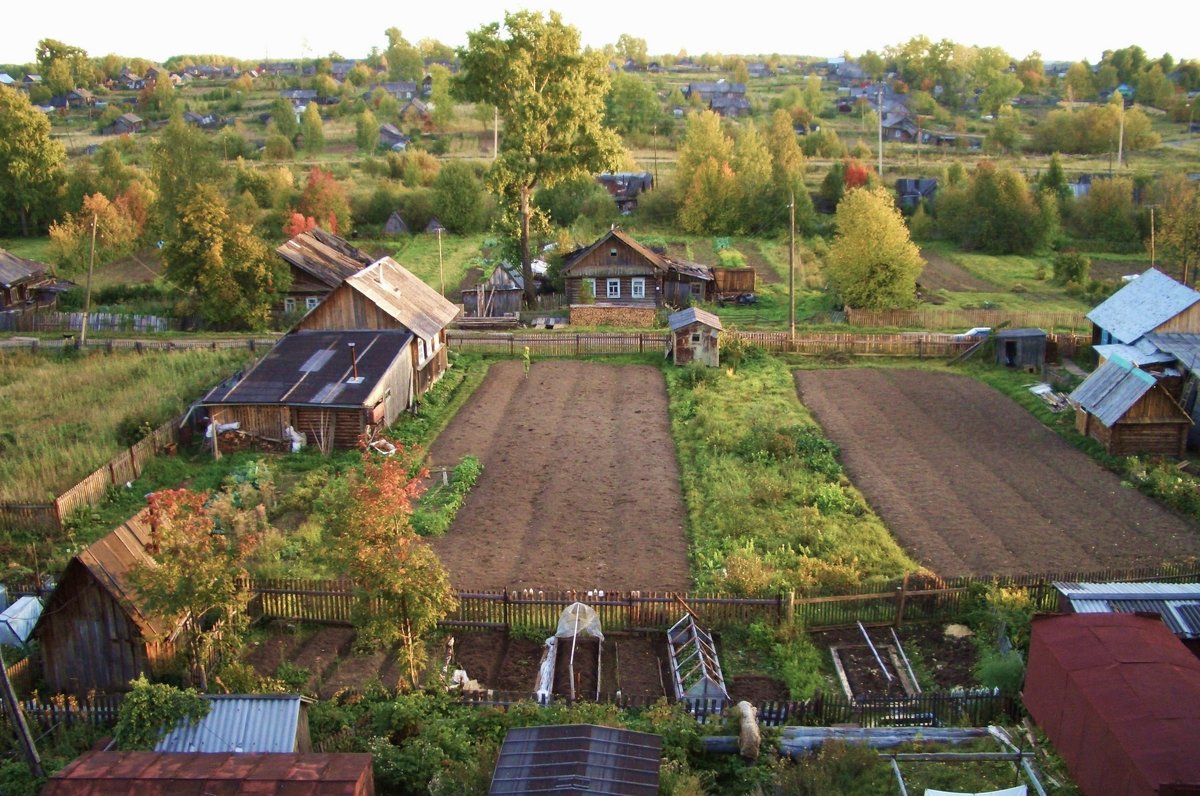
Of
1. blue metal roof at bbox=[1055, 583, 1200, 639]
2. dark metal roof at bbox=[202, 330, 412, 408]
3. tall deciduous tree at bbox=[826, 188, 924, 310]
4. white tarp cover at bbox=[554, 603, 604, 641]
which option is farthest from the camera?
tall deciduous tree at bbox=[826, 188, 924, 310]

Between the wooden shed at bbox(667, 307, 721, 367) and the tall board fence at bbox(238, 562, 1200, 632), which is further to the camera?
the wooden shed at bbox(667, 307, 721, 367)

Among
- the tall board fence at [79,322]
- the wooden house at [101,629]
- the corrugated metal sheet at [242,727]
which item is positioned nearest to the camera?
the corrugated metal sheet at [242,727]

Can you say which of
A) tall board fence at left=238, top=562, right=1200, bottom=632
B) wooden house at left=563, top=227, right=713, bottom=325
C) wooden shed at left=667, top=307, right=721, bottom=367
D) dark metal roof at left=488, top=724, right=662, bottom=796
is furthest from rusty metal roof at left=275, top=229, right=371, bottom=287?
dark metal roof at left=488, top=724, right=662, bottom=796

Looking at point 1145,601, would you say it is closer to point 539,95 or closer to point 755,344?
point 755,344

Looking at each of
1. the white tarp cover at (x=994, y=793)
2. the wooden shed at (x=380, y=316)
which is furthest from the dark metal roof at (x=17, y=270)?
the white tarp cover at (x=994, y=793)

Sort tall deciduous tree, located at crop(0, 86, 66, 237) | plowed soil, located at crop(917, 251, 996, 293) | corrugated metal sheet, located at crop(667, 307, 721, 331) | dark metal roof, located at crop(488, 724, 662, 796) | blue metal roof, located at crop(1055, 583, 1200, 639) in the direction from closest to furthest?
dark metal roof, located at crop(488, 724, 662, 796) < blue metal roof, located at crop(1055, 583, 1200, 639) < corrugated metal sheet, located at crop(667, 307, 721, 331) < plowed soil, located at crop(917, 251, 996, 293) < tall deciduous tree, located at crop(0, 86, 66, 237)

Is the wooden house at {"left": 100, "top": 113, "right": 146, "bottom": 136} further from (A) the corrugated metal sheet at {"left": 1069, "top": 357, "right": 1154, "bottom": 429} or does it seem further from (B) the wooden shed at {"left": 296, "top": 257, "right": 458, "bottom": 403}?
(A) the corrugated metal sheet at {"left": 1069, "top": 357, "right": 1154, "bottom": 429}

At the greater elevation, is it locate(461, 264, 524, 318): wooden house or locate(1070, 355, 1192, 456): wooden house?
locate(461, 264, 524, 318): wooden house

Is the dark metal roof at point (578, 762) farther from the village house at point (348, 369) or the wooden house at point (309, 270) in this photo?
the wooden house at point (309, 270)
